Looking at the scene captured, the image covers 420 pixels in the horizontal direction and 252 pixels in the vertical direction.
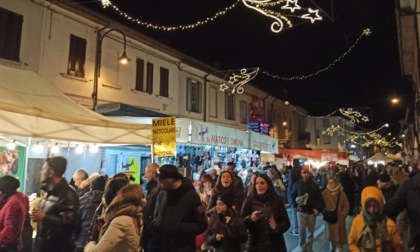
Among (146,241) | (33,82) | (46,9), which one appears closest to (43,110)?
(33,82)

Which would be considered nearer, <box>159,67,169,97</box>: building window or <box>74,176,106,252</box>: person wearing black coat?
<box>74,176,106,252</box>: person wearing black coat

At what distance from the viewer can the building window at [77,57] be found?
1356 centimetres

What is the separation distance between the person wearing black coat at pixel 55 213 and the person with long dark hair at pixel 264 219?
222cm

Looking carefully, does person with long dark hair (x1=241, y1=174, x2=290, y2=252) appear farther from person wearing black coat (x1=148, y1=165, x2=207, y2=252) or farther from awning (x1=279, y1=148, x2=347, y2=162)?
awning (x1=279, y1=148, x2=347, y2=162)

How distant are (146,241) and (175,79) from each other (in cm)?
1560

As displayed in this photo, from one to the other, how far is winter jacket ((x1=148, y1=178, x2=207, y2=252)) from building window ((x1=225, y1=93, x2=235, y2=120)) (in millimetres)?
20511

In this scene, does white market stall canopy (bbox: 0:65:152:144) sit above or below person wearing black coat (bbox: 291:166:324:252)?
above

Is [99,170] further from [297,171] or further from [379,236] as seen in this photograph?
[379,236]

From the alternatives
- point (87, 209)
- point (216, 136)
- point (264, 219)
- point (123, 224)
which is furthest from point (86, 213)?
point (216, 136)

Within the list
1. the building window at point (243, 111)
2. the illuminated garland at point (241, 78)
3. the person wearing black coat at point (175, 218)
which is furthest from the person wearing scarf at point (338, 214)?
the building window at point (243, 111)

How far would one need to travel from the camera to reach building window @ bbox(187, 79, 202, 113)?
21.0 meters

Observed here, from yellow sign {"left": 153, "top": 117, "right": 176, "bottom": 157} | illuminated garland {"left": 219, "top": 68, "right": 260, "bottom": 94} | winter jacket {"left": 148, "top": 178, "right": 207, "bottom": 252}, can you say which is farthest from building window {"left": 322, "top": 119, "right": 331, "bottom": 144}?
winter jacket {"left": 148, "top": 178, "right": 207, "bottom": 252}

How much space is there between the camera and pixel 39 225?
4598 millimetres

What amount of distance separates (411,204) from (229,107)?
69.5 feet
